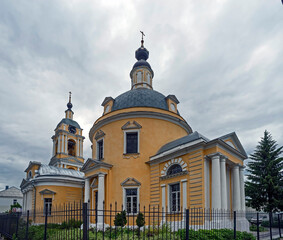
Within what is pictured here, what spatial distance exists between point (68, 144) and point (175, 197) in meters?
21.2

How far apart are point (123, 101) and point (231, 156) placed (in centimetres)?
847

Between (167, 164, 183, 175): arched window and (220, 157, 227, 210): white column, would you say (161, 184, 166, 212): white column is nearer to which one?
(167, 164, 183, 175): arched window

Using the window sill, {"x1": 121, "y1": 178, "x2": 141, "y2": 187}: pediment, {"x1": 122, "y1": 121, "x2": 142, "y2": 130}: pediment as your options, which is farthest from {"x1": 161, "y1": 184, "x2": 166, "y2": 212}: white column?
{"x1": 122, "y1": 121, "x2": 142, "y2": 130}: pediment

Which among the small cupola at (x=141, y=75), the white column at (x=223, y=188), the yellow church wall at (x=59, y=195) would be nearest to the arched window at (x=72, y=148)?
the yellow church wall at (x=59, y=195)

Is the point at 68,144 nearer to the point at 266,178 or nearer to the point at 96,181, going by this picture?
the point at 96,181

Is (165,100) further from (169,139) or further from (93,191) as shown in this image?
(93,191)

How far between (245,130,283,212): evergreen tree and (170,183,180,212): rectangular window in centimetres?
1127

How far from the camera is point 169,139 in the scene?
1739cm

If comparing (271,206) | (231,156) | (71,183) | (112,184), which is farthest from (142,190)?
(271,206)

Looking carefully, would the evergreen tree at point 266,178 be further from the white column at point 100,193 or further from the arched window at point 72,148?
the arched window at point 72,148

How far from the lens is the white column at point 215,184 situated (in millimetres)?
12133

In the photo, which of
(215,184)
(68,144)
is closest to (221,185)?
(215,184)

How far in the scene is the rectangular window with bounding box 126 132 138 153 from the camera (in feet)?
55.7

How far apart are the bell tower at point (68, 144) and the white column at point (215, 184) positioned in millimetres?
21654
